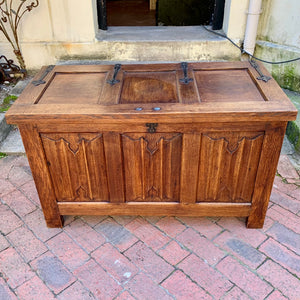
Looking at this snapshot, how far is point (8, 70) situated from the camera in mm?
4047

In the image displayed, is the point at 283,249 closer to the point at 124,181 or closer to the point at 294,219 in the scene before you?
the point at 294,219

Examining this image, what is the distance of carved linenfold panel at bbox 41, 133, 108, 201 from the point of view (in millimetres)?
2133

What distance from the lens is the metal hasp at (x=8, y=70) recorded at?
13.0 ft

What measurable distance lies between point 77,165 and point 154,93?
715mm

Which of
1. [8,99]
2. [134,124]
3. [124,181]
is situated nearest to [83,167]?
[124,181]

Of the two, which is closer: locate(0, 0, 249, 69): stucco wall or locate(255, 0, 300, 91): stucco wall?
locate(255, 0, 300, 91): stucco wall

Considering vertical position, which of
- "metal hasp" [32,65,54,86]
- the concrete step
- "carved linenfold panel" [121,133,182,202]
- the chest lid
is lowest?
the concrete step

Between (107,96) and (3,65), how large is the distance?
2504 mm

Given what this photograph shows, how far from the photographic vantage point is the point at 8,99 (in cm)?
372

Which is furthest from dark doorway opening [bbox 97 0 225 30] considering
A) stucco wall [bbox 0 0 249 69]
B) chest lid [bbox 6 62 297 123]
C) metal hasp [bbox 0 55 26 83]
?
chest lid [bbox 6 62 297 123]

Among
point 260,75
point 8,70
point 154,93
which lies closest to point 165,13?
point 8,70

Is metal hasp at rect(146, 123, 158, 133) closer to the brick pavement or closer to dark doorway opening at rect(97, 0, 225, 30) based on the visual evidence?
the brick pavement

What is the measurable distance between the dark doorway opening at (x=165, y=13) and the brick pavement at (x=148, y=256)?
2.41 m

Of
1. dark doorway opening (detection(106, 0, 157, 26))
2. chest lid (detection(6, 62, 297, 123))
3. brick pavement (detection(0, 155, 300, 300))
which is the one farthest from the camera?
dark doorway opening (detection(106, 0, 157, 26))
